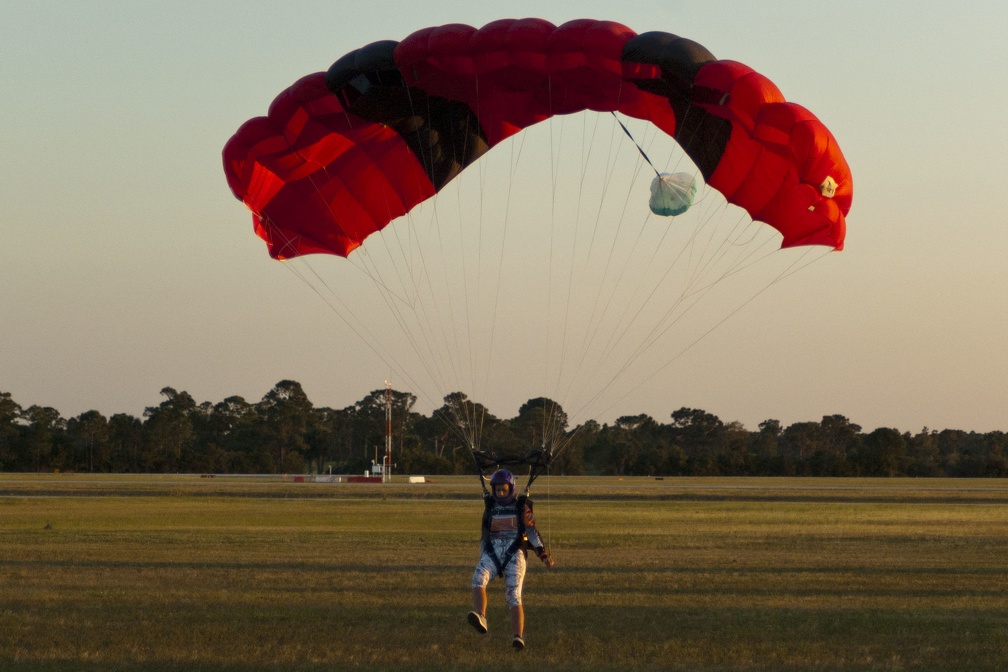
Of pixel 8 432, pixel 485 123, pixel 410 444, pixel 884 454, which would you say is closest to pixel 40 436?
pixel 8 432

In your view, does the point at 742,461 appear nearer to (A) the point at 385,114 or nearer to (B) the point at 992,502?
(B) the point at 992,502

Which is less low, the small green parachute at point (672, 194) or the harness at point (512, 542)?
the small green parachute at point (672, 194)

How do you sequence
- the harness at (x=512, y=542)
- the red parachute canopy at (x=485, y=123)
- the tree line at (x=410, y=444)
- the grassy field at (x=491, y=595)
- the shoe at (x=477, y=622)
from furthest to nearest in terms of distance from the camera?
1. the tree line at (x=410, y=444)
2. the red parachute canopy at (x=485, y=123)
3. the harness at (x=512, y=542)
4. the shoe at (x=477, y=622)
5. the grassy field at (x=491, y=595)

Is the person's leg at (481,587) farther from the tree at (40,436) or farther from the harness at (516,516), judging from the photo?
the tree at (40,436)

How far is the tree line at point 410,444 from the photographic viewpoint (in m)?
101

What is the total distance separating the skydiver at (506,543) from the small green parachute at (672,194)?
16.2 feet

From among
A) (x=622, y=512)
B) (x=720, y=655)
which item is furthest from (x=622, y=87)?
(x=622, y=512)

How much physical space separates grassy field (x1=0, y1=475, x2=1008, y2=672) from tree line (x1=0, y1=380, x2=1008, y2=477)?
217 ft

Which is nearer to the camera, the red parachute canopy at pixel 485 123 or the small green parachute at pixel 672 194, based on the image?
the red parachute canopy at pixel 485 123

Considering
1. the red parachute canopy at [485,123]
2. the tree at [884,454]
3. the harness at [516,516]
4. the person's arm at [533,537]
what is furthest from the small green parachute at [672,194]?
the tree at [884,454]

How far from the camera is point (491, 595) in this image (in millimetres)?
15336

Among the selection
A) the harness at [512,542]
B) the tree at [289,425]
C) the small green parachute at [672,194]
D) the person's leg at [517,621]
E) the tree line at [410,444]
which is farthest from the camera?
the tree at [289,425]

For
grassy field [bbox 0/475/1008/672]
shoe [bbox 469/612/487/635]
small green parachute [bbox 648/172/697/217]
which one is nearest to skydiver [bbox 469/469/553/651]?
shoe [bbox 469/612/487/635]

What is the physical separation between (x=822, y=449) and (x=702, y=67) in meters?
124
